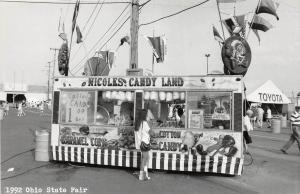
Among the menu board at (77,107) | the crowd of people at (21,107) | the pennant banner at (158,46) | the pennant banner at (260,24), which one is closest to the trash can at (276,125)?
the pennant banner at (158,46)

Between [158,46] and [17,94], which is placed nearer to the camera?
[158,46]

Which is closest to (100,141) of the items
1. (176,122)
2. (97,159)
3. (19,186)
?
(97,159)

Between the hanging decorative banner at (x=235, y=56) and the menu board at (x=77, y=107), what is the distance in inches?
152

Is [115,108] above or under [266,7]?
under

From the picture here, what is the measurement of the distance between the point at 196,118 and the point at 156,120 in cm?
110

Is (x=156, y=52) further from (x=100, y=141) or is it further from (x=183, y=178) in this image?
(x=183, y=178)

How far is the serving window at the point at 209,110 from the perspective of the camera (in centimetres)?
919

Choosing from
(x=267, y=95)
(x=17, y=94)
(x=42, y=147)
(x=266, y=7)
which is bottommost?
(x=42, y=147)

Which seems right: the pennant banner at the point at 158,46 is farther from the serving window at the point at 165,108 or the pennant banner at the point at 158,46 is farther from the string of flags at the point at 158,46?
the serving window at the point at 165,108

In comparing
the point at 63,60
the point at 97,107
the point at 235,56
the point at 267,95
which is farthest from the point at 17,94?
the point at 235,56

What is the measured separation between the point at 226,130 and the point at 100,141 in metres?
3.43

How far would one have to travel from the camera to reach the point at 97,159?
9.98 metres

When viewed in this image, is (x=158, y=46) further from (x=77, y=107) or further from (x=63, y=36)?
(x=77, y=107)

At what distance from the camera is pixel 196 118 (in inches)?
370
